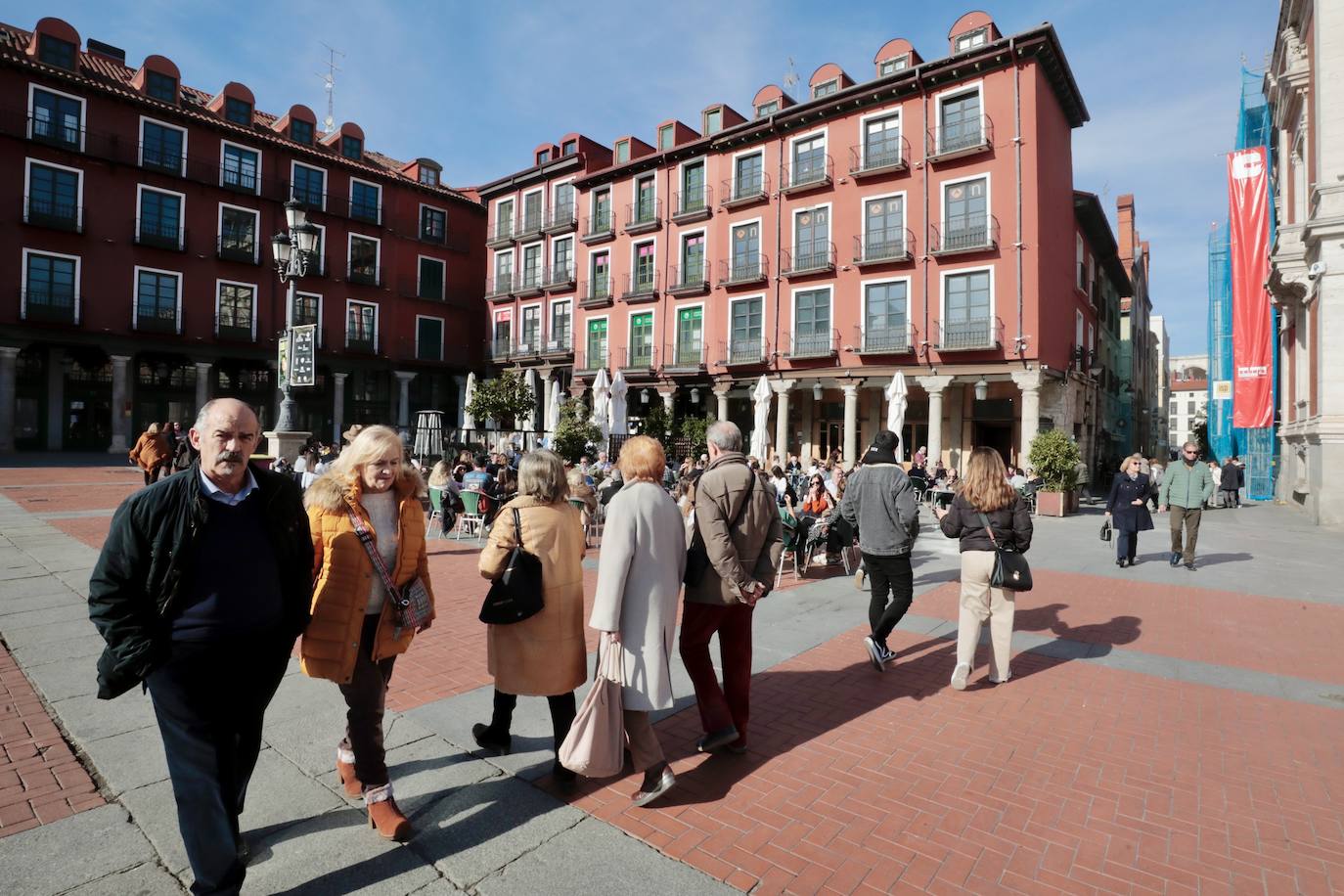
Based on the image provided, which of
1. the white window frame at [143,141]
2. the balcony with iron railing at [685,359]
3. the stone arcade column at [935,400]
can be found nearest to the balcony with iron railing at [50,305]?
the white window frame at [143,141]

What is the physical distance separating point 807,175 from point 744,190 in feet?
9.38

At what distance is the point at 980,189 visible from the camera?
21.9 m

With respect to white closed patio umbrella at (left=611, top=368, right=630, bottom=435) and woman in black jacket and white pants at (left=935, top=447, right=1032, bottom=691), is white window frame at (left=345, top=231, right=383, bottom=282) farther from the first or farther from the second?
woman in black jacket and white pants at (left=935, top=447, right=1032, bottom=691)

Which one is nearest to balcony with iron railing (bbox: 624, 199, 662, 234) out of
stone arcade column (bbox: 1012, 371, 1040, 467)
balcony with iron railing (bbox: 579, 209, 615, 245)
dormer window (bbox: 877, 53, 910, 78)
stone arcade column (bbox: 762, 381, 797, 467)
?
balcony with iron railing (bbox: 579, 209, 615, 245)

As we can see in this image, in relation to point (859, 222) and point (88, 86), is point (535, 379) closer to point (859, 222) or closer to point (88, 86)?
point (859, 222)

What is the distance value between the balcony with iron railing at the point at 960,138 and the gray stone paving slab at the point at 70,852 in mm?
24543

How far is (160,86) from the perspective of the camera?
97.0 feet

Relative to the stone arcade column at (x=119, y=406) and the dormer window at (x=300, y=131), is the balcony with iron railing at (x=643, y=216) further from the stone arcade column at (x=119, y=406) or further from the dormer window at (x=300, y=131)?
the stone arcade column at (x=119, y=406)

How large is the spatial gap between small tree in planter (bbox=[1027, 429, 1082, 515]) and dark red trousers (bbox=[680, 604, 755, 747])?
15037mm

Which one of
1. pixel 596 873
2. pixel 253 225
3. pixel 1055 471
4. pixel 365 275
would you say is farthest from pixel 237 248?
pixel 596 873

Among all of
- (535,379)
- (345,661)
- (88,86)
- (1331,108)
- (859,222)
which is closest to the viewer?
(345,661)

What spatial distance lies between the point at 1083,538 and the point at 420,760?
12457 mm

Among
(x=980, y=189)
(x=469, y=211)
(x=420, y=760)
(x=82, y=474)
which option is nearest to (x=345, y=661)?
(x=420, y=760)

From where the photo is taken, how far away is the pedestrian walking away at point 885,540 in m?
5.14
